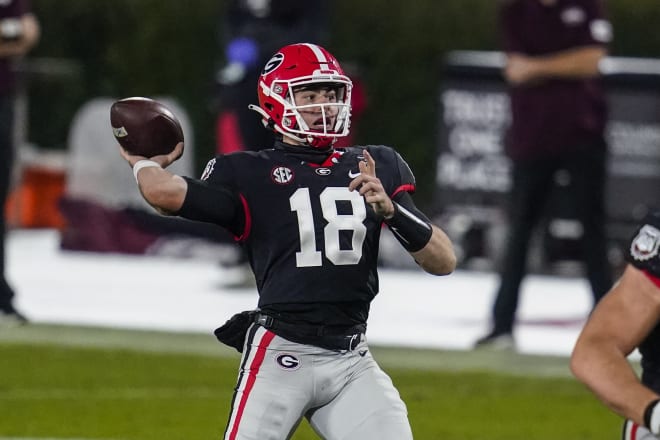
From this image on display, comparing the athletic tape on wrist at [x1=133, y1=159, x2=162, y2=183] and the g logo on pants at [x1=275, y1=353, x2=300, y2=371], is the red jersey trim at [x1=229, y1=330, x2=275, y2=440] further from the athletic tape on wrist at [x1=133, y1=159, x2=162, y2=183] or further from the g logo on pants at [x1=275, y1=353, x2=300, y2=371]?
the athletic tape on wrist at [x1=133, y1=159, x2=162, y2=183]

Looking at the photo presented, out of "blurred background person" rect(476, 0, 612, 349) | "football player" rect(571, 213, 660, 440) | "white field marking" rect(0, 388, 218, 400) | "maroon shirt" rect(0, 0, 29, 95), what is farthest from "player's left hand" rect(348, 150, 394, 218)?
"maroon shirt" rect(0, 0, 29, 95)

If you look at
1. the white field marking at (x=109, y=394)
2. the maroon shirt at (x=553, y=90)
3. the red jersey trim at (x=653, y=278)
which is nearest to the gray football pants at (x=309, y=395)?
the red jersey trim at (x=653, y=278)

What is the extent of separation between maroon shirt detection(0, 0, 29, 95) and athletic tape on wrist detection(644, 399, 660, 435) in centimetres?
618

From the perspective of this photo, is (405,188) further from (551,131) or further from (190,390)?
(551,131)

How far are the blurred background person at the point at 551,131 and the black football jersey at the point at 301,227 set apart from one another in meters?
3.95

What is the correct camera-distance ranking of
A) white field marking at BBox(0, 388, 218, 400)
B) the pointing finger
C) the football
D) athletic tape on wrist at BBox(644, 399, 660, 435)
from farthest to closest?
white field marking at BBox(0, 388, 218, 400) → the football → the pointing finger → athletic tape on wrist at BBox(644, 399, 660, 435)

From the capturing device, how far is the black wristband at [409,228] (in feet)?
16.2

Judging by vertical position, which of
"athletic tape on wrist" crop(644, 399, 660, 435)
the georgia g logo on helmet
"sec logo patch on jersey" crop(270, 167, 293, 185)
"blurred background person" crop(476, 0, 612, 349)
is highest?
the georgia g logo on helmet

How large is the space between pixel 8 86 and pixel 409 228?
4.98m

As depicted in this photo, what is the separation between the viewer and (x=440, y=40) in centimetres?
1520

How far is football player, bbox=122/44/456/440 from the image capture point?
16.0 feet

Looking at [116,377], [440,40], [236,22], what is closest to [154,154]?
[116,377]

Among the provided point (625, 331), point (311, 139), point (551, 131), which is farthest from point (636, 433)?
point (551, 131)

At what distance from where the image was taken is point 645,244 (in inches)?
157
